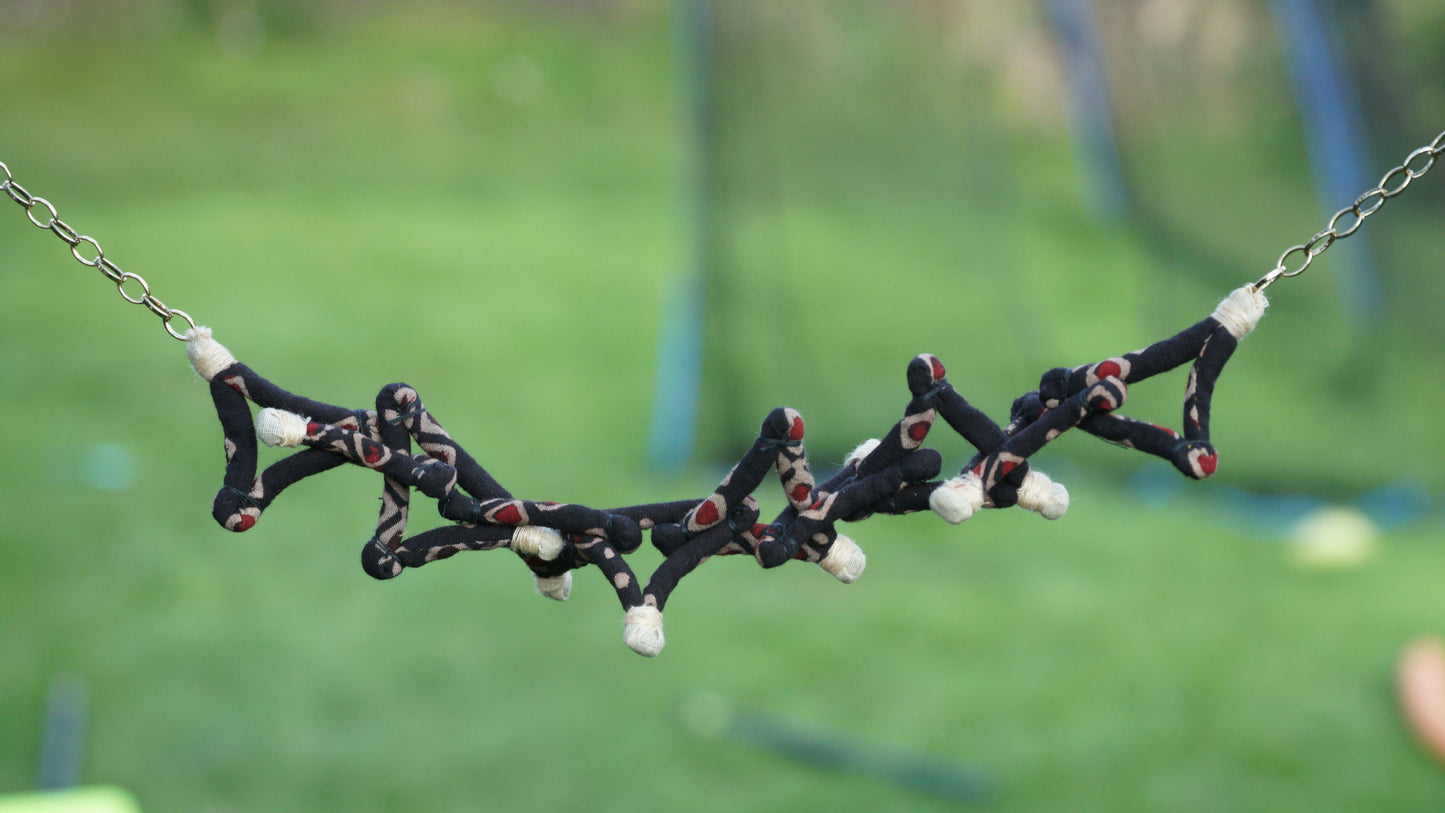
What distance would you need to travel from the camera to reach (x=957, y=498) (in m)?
0.70

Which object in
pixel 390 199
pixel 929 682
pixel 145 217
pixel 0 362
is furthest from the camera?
pixel 390 199

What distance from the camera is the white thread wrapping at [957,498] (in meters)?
0.70

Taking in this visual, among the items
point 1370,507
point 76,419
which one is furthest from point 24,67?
point 1370,507

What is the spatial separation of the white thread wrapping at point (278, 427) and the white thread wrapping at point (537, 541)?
0.13m

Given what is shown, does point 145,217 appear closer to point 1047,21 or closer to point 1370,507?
point 1047,21

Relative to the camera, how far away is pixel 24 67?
4.41 meters

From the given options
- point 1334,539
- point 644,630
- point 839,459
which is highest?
point 839,459

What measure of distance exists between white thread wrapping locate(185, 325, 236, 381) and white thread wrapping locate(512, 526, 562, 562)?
0.19 m

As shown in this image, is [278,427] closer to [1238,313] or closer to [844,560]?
[844,560]

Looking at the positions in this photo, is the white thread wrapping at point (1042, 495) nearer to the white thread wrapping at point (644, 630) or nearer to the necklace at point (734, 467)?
the necklace at point (734, 467)

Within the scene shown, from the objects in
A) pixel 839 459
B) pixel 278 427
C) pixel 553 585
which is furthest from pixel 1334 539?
pixel 278 427

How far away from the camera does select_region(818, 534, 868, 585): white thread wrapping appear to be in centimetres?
75

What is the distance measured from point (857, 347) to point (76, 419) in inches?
63.3

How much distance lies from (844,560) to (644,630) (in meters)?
0.13
